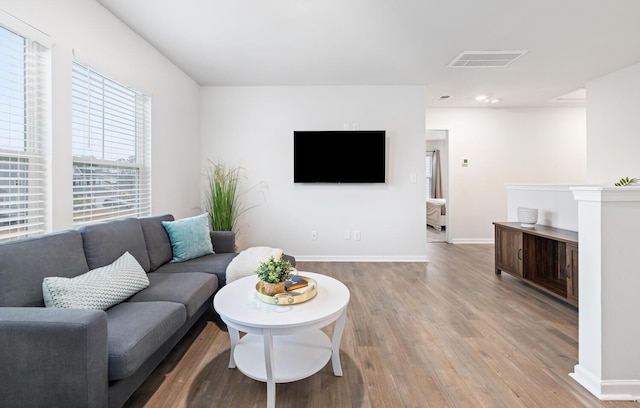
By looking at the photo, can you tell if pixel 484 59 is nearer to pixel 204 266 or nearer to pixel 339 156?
pixel 339 156

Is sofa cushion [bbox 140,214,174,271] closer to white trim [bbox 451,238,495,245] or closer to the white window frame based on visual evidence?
the white window frame

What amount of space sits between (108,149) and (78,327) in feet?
6.50

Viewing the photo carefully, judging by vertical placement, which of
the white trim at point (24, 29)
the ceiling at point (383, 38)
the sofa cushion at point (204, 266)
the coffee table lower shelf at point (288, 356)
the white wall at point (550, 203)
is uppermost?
the ceiling at point (383, 38)

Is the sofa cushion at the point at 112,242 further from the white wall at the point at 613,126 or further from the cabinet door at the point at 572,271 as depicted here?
the white wall at the point at 613,126

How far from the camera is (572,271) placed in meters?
2.60

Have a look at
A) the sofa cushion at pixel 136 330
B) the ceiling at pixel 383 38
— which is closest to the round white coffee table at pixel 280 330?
the sofa cushion at pixel 136 330

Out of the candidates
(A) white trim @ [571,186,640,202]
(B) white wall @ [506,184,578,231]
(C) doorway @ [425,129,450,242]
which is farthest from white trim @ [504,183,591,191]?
(C) doorway @ [425,129,450,242]

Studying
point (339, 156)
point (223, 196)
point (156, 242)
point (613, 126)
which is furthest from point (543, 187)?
point (156, 242)

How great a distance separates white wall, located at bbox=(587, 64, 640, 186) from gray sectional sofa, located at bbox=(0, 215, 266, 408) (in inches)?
205

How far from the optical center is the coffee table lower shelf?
5.01 ft

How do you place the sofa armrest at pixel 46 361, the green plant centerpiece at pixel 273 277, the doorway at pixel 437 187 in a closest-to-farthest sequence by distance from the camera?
the sofa armrest at pixel 46 361, the green plant centerpiece at pixel 273 277, the doorway at pixel 437 187

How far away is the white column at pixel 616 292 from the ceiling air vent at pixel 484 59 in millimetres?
2354

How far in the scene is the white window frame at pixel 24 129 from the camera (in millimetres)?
1745

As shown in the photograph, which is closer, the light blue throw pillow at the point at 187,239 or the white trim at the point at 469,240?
the light blue throw pillow at the point at 187,239
